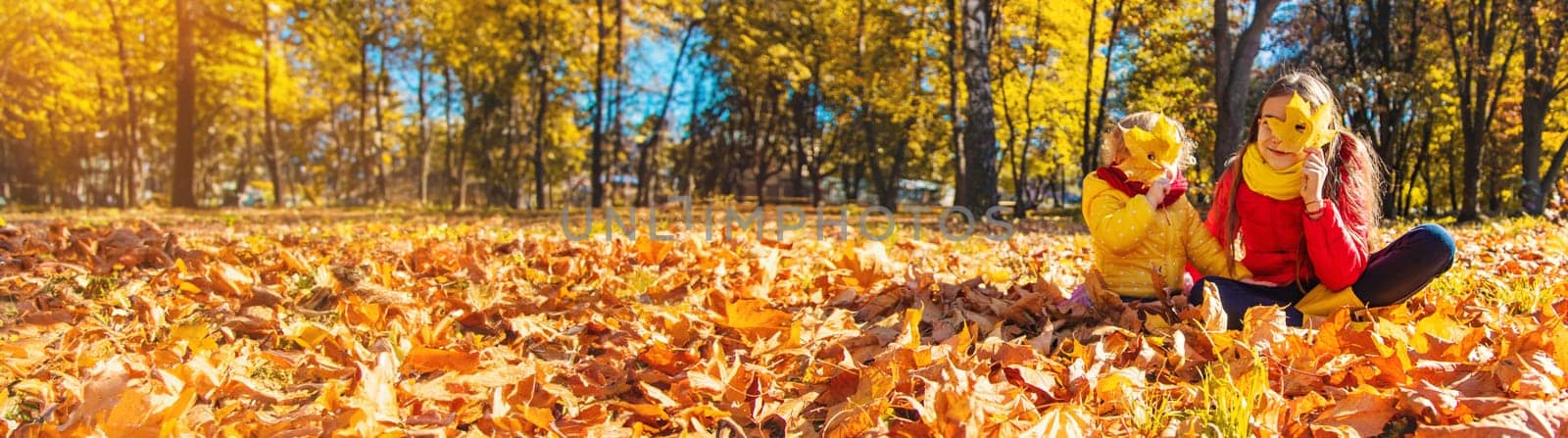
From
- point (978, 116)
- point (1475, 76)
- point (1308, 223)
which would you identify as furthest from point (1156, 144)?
point (1475, 76)

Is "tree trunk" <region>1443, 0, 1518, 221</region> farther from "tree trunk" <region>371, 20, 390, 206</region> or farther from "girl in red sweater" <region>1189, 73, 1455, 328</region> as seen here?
"tree trunk" <region>371, 20, 390, 206</region>

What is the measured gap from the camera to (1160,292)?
2.37m

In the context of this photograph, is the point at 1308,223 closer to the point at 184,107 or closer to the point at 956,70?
the point at 956,70

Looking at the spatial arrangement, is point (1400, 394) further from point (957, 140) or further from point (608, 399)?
point (957, 140)

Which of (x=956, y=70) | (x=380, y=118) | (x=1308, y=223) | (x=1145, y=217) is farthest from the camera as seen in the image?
(x=380, y=118)

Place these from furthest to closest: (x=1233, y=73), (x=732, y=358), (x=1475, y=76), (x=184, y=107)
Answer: (x=184, y=107), (x=1475, y=76), (x=1233, y=73), (x=732, y=358)

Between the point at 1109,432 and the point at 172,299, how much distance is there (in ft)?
10.1

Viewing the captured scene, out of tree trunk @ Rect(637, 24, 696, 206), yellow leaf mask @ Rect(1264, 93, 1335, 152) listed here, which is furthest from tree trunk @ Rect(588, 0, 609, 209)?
yellow leaf mask @ Rect(1264, 93, 1335, 152)

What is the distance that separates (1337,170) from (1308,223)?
313 millimetres

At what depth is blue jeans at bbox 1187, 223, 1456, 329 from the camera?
7.38 ft

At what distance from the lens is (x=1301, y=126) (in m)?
2.19

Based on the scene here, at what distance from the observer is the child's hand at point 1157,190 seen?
100 inches

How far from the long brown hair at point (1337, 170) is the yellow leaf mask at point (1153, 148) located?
288 millimetres

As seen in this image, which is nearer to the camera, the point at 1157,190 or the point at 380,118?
the point at 1157,190
